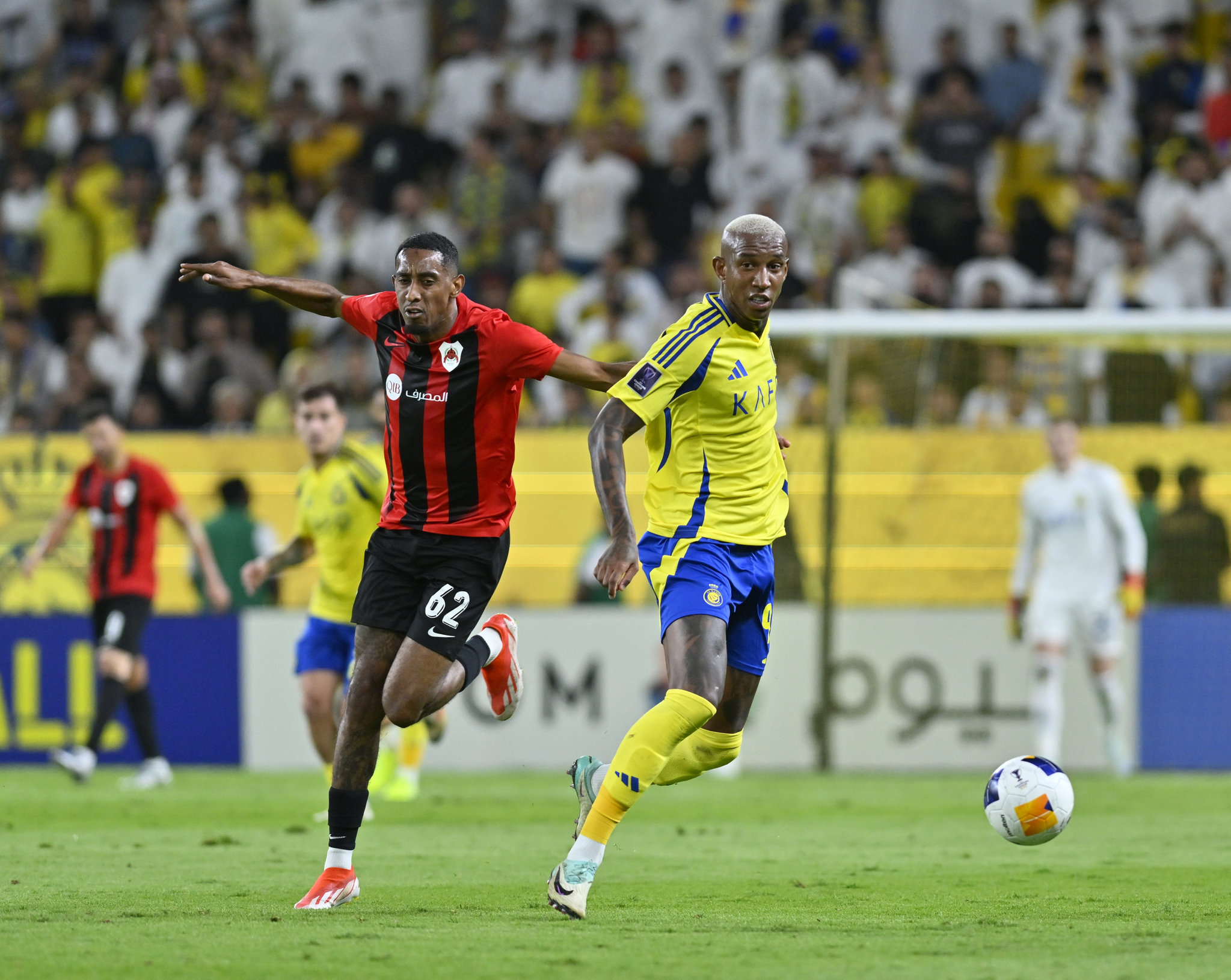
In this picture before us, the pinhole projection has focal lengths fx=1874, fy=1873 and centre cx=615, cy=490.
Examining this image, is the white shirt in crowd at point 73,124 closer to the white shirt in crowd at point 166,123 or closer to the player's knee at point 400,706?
the white shirt in crowd at point 166,123

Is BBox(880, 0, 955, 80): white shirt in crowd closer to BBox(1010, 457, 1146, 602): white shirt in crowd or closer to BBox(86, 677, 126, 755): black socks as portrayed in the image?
BBox(1010, 457, 1146, 602): white shirt in crowd

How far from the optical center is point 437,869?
792cm

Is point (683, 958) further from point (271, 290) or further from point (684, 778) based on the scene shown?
point (271, 290)

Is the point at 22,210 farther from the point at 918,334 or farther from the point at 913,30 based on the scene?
the point at 918,334

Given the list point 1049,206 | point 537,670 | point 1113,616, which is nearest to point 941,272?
point 1049,206

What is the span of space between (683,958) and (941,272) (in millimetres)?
12735

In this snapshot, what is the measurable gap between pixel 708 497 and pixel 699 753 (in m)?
1.00

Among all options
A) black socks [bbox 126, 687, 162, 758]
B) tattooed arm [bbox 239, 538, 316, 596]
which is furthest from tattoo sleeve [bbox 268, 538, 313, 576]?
black socks [bbox 126, 687, 162, 758]

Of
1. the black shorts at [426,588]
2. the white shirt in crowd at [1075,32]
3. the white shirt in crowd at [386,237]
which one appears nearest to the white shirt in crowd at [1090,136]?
the white shirt in crowd at [1075,32]

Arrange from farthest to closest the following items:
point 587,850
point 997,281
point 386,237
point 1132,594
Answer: point 386,237
point 997,281
point 1132,594
point 587,850

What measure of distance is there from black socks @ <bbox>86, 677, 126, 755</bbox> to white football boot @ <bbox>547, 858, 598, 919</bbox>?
24.2 feet

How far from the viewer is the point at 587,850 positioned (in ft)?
20.6

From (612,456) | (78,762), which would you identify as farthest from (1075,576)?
(612,456)

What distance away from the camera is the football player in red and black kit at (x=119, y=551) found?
13.0m
